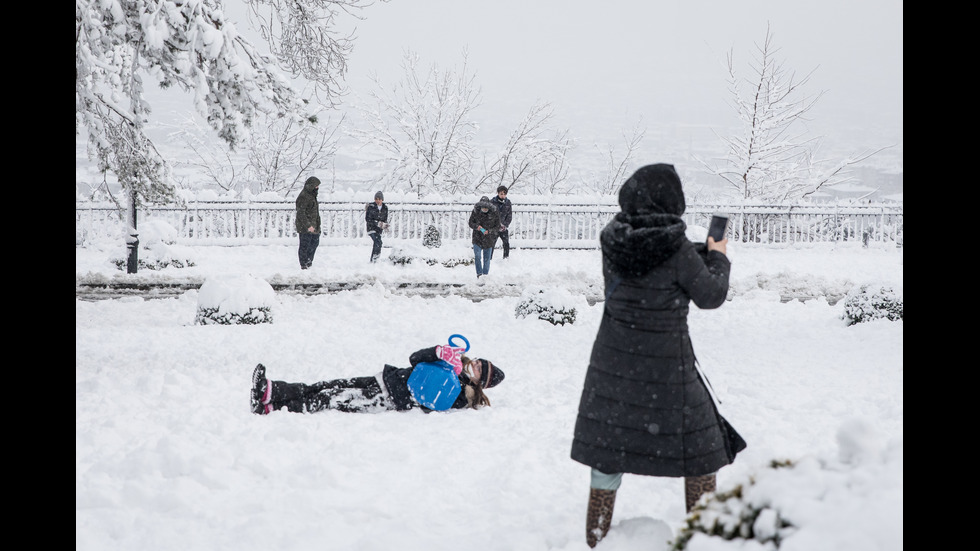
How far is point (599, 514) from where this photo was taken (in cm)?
303

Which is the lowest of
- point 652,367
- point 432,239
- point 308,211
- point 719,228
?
point 652,367

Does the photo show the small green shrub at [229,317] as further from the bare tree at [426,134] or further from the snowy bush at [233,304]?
the bare tree at [426,134]

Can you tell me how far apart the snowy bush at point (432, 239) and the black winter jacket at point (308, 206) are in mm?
5358

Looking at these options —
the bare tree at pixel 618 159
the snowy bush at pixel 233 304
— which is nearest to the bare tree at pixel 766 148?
the bare tree at pixel 618 159

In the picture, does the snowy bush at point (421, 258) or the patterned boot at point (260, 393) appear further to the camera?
the snowy bush at point (421, 258)

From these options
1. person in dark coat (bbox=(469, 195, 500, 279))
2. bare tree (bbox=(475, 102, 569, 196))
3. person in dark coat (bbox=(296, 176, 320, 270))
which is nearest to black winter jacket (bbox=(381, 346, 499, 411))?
person in dark coat (bbox=(469, 195, 500, 279))

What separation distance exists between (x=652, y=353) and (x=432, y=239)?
16407 millimetres

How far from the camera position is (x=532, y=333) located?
8.91 metres

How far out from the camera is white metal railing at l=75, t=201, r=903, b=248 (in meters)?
19.9

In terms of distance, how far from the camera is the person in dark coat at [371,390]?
17.4 ft

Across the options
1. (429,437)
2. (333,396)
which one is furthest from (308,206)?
(429,437)

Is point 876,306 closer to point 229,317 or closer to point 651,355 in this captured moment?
point 651,355

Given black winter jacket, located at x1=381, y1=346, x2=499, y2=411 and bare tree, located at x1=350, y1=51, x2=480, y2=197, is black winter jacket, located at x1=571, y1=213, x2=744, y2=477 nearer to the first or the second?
black winter jacket, located at x1=381, y1=346, x2=499, y2=411

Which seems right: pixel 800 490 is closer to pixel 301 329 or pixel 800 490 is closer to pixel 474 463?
pixel 474 463
